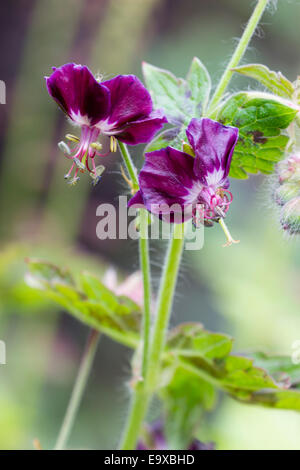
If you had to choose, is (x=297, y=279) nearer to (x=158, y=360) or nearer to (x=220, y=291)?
(x=220, y=291)

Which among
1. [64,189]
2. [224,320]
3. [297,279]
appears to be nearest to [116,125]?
[64,189]

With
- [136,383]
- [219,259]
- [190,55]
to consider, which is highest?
[190,55]

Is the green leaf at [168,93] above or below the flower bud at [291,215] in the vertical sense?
above

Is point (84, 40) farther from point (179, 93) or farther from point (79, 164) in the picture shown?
point (79, 164)

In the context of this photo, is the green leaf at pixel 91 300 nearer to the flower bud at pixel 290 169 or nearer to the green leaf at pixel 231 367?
the green leaf at pixel 231 367

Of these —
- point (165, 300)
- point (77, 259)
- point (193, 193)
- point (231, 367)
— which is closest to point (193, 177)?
point (193, 193)

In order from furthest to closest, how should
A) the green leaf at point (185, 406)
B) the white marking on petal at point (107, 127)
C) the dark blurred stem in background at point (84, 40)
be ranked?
the dark blurred stem in background at point (84, 40), the green leaf at point (185, 406), the white marking on petal at point (107, 127)

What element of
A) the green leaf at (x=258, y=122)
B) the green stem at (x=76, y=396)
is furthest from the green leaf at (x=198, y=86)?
the green stem at (x=76, y=396)
